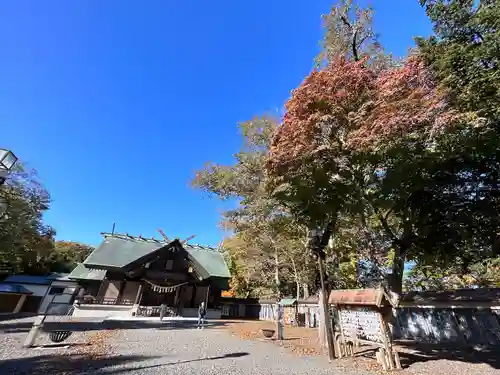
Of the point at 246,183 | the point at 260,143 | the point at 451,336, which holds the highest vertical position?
the point at 260,143

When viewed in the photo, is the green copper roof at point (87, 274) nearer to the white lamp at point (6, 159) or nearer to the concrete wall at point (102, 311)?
the concrete wall at point (102, 311)

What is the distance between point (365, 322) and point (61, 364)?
334 inches

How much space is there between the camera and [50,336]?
27.0 ft

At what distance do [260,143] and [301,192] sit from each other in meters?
5.72

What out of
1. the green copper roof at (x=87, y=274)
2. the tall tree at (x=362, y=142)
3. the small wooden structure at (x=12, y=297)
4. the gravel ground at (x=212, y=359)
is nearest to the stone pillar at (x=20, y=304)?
the small wooden structure at (x=12, y=297)

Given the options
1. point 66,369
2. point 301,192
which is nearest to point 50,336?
point 66,369

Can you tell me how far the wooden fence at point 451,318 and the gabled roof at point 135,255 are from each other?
16556 millimetres

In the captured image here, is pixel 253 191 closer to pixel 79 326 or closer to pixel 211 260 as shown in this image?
pixel 79 326

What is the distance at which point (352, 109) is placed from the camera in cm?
872

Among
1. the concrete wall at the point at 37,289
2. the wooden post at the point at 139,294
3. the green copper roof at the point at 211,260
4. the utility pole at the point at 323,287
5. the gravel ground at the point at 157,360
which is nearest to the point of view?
the gravel ground at the point at 157,360

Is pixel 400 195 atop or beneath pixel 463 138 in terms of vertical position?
beneath

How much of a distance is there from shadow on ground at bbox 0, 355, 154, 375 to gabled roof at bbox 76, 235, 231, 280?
1631 centimetres

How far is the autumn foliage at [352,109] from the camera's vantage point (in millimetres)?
7570

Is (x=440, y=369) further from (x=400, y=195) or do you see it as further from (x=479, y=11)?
(x=479, y=11)
